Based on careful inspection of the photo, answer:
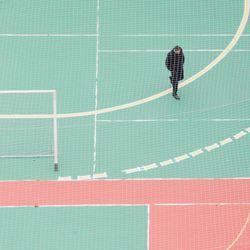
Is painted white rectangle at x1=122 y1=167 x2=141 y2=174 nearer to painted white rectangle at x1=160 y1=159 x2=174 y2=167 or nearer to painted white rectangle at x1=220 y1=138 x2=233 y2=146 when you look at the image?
painted white rectangle at x1=160 y1=159 x2=174 y2=167

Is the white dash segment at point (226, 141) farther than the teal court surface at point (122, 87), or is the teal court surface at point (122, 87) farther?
the white dash segment at point (226, 141)

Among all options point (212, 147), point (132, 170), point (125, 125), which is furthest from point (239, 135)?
point (132, 170)

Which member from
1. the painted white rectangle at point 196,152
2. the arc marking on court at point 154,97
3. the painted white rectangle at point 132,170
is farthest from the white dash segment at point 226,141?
the arc marking on court at point 154,97

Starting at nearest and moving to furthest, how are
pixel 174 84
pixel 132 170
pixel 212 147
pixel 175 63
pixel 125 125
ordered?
pixel 132 170, pixel 212 147, pixel 125 125, pixel 175 63, pixel 174 84

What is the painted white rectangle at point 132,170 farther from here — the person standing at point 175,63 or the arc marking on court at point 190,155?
the person standing at point 175,63

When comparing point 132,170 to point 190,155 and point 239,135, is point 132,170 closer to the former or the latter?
point 190,155

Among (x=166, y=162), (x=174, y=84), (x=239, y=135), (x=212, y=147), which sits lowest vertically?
(x=166, y=162)

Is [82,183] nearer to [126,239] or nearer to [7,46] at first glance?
[126,239]
